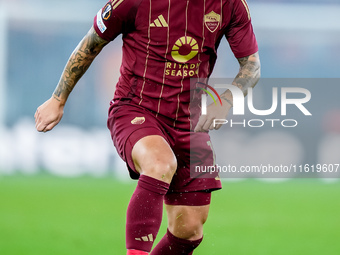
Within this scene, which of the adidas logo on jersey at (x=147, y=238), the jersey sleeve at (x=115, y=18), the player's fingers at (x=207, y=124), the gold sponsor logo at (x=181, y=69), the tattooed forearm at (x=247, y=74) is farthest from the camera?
the tattooed forearm at (x=247, y=74)

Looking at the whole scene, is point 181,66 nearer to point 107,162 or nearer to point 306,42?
point 107,162

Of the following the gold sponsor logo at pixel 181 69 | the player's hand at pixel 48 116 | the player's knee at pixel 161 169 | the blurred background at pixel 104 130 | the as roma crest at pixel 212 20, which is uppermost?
the as roma crest at pixel 212 20

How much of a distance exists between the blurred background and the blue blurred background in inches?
0.4

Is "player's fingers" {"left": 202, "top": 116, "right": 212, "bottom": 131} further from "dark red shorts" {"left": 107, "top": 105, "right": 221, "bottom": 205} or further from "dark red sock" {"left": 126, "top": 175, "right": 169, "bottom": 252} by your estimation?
"dark red sock" {"left": 126, "top": 175, "right": 169, "bottom": 252}

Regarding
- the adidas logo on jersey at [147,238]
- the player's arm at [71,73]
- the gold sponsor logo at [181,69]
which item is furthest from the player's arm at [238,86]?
the player's arm at [71,73]

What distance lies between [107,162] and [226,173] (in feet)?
5.26

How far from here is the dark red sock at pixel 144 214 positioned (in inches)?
105

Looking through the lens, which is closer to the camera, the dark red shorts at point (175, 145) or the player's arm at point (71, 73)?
the dark red shorts at point (175, 145)

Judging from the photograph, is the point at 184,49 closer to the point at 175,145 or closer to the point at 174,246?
the point at 175,145

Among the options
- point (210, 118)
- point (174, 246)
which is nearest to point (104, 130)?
point (174, 246)

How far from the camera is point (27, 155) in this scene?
6961 millimetres

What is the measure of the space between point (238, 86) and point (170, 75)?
1.14 ft

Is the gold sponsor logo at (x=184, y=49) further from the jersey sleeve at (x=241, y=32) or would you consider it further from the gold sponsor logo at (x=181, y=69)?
the jersey sleeve at (x=241, y=32)

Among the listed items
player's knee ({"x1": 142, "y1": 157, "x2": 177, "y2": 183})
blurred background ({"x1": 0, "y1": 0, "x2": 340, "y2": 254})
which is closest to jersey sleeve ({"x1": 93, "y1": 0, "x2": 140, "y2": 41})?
player's knee ({"x1": 142, "y1": 157, "x2": 177, "y2": 183})
